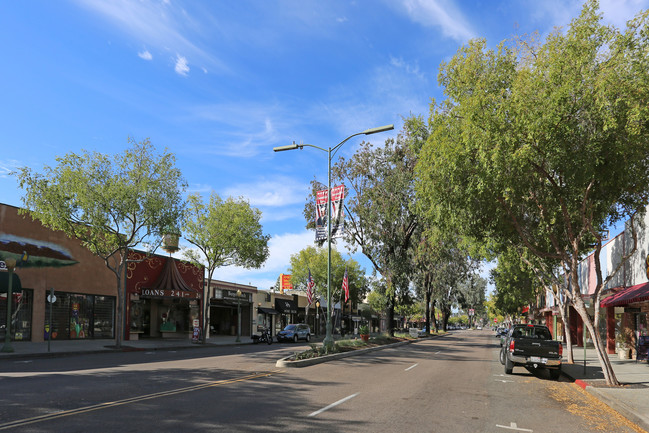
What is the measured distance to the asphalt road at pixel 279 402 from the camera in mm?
7930

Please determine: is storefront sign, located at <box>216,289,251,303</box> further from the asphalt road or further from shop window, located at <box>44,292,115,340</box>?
the asphalt road

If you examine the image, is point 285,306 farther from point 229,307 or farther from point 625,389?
point 625,389

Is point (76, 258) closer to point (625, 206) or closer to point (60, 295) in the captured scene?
point (60, 295)

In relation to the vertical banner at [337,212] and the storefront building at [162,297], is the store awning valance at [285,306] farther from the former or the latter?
the vertical banner at [337,212]

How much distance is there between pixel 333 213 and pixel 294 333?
2119cm

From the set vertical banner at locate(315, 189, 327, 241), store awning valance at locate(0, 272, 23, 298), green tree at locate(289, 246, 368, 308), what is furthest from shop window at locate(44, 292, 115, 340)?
green tree at locate(289, 246, 368, 308)

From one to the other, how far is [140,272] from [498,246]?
25.4 m

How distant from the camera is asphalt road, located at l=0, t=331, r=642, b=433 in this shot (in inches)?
312

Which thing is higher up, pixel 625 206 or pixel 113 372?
pixel 625 206

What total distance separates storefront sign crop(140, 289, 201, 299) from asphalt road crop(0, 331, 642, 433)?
18.7 meters

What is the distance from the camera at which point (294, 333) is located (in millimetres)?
41219

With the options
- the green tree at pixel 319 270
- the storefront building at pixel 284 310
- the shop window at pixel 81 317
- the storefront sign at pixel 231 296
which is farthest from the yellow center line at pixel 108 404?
the green tree at pixel 319 270

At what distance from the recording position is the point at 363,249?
123 ft

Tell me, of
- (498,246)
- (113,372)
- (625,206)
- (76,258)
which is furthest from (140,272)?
(625,206)
